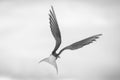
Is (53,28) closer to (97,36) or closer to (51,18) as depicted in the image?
(51,18)

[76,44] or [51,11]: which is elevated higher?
[51,11]

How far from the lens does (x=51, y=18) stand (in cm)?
130

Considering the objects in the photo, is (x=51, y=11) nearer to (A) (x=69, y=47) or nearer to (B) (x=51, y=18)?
(B) (x=51, y=18)

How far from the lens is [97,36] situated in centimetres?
123

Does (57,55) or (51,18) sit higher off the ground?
(51,18)

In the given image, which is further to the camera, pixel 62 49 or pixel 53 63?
pixel 62 49

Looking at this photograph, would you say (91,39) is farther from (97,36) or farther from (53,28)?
(53,28)

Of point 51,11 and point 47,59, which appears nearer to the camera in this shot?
point 47,59

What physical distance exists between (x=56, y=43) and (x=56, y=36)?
0.04 metres

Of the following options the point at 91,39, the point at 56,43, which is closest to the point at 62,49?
the point at 56,43

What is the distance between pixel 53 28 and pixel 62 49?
0.11 meters

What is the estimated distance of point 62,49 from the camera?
1.29 m

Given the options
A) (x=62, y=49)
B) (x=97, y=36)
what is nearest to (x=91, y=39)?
(x=97, y=36)

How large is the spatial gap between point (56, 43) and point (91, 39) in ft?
0.53
